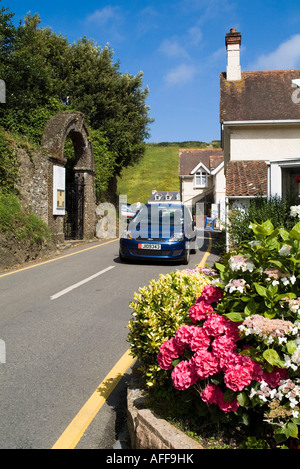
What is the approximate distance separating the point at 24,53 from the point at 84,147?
612 cm

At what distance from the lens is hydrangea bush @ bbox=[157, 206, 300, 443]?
93.0 inches

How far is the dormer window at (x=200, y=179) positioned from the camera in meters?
49.2

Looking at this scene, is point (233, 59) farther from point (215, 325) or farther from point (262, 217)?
point (215, 325)

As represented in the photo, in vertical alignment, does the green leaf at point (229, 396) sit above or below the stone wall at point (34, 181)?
below

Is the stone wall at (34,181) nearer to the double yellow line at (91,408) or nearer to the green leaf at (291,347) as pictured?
the double yellow line at (91,408)

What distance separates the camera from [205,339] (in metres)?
2.71

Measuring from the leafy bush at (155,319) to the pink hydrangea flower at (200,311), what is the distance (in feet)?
1.29

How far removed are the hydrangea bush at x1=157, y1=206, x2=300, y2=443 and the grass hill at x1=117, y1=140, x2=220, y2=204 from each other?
222 ft

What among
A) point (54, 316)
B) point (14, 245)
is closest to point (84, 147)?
point (14, 245)

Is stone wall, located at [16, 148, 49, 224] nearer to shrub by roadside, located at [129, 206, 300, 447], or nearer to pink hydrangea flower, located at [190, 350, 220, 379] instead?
shrub by roadside, located at [129, 206, 300, 447]

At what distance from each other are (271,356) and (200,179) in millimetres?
47905

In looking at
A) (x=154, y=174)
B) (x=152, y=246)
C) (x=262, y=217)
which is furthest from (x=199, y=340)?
(x=154, y=174)

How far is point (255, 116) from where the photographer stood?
70.4ft

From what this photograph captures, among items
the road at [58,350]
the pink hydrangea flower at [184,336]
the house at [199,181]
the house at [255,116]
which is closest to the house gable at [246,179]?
the house at [255,116]
